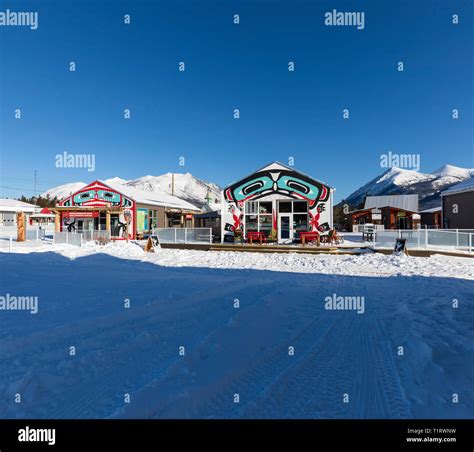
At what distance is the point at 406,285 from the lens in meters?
7.57

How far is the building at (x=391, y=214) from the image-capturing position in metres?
33.7

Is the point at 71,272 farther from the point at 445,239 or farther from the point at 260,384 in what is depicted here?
the point at 445,239

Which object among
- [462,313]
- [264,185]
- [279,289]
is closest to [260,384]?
[279,289]

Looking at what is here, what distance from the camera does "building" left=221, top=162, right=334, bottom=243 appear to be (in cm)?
1834

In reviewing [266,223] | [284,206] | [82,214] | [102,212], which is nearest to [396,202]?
[284,206]

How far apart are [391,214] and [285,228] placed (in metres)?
22.9

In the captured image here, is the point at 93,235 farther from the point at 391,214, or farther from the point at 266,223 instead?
the point at 391,214

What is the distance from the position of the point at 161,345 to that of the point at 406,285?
704cm

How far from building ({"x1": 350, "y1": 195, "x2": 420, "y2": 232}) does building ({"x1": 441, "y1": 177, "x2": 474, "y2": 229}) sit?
5.09m

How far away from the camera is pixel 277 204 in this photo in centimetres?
1905

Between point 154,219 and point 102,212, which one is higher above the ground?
point 102,212

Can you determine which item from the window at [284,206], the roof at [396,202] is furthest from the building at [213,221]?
the roof at [396,202]

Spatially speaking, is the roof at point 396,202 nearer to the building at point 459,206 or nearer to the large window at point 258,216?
the building at point 459,206

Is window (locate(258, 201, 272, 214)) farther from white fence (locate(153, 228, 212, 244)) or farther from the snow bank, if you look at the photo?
the snow bank
